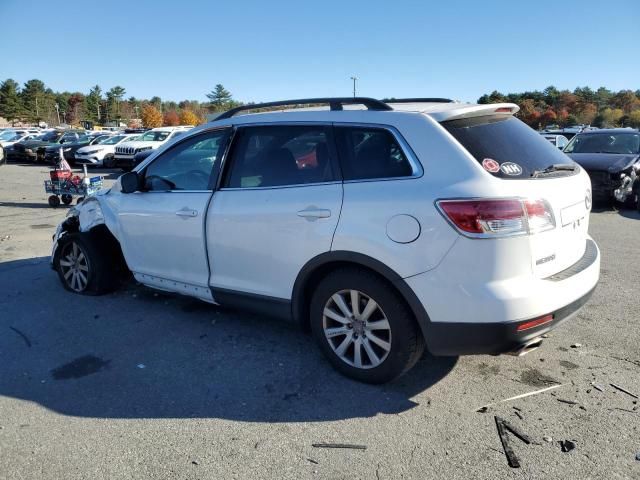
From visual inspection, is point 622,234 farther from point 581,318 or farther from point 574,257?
point 574,257

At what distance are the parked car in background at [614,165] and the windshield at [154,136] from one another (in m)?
16.2

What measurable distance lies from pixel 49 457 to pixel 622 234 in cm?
828

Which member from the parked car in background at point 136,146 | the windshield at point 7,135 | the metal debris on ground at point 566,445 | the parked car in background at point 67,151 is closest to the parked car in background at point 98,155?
the parked car in background at point 136,146

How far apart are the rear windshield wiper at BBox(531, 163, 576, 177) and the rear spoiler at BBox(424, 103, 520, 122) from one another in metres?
0.51

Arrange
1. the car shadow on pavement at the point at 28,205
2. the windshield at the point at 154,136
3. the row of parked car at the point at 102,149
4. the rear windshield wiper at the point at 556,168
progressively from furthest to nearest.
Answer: the windshield at the point at 154,136, the row of parked car at the point at 102,149, the car shadow on pavement at the point at 28,205, the rear windshield wiper at the point at 556,168

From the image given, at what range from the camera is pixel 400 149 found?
3.05 m

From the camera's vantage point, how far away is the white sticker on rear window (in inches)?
113

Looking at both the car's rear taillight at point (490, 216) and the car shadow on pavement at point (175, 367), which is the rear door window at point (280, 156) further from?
the car shadow on pavement at point (175, 367)

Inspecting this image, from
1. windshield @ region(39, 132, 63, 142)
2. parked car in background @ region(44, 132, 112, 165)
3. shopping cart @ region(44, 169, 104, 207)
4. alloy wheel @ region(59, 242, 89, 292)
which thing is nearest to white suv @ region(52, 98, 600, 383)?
alloy wheel @ region(59, 242, 89, 292)

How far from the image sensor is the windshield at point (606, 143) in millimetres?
11289

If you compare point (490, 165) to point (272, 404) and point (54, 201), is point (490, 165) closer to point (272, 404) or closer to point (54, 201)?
point (272, 404)

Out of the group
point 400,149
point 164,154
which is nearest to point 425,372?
point 400,149

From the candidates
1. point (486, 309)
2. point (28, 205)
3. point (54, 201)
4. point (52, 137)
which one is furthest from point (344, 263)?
point (52, 137)

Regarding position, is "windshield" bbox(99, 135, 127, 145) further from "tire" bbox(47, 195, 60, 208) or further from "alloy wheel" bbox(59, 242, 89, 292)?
"alloy wheel" bbox(59, 242, 89, 292)
